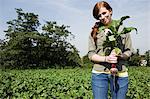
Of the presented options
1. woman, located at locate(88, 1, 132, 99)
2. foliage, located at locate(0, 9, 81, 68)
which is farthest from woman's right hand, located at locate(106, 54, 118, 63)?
foliage, located at locate(0, 9, 81, 68)

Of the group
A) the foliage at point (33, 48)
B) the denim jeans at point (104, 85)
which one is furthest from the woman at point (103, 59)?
the foliage at point (33, 48)

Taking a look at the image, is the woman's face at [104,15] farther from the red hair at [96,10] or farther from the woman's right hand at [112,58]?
the woman's right hand at [112,58]

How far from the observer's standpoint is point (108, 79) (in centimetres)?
394

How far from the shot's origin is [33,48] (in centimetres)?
5359

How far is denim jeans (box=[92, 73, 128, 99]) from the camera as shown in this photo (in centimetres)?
390

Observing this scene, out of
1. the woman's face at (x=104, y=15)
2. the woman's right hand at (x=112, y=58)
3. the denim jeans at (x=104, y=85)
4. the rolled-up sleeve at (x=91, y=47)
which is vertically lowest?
the denim jeans at (x=104, y=85)

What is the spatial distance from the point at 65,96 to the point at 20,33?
150 feet

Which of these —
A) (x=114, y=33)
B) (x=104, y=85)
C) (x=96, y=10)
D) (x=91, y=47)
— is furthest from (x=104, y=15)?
(x=104, y=85)

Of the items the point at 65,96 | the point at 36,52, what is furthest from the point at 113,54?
the point at 36,52

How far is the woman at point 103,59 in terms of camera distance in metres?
3.88

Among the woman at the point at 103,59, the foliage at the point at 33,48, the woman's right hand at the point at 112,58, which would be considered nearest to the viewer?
the woman's right hand at the point at 112,58

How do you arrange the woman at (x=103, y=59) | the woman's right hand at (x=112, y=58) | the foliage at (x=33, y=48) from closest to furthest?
the woman's right hand at (x=112, y=58) → the woman at (x=103, y=59) → the foliage at (x=33, y=48)

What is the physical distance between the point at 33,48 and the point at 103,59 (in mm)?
50157

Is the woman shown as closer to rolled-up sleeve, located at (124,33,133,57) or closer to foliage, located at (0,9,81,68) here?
rolled-up sleeve, located at (124,33,133,57)
